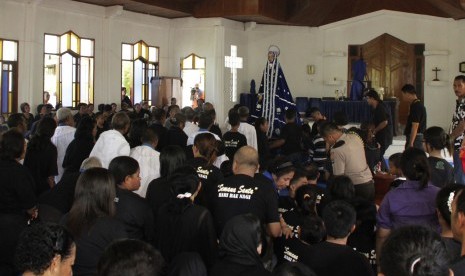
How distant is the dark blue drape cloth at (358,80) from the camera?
20.5m

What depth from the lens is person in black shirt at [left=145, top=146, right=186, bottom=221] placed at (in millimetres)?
5055

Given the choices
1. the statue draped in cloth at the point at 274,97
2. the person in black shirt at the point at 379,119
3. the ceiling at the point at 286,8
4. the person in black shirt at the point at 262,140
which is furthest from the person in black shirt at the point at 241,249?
the ceiling at the point at 286,8

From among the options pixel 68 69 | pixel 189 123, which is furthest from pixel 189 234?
pixel 68 69

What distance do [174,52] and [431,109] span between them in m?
8.89

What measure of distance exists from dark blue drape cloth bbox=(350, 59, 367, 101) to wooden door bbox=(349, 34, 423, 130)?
0.86 metres

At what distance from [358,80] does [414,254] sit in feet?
62.7

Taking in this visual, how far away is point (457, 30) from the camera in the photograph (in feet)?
69.4

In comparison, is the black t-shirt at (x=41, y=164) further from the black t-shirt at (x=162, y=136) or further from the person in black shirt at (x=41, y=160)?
the black t-shirt at (x=162, y=136)

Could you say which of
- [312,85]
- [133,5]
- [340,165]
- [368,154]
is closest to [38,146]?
[340,165]

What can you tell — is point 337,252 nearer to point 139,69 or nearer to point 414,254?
point 414,254

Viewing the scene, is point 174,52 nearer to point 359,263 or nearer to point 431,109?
point 431,109

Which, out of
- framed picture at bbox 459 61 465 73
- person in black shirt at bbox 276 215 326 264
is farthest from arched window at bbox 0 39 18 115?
framed picture at bbox 459 61 465 73

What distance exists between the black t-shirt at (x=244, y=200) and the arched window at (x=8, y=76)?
11766mm

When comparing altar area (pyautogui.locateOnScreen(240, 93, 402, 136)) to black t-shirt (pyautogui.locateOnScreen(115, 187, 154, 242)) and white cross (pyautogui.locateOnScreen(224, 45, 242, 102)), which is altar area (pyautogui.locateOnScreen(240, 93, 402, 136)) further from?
black t-shirt (pyautogui.locateOnScreen(115, 187, 154, 242))
